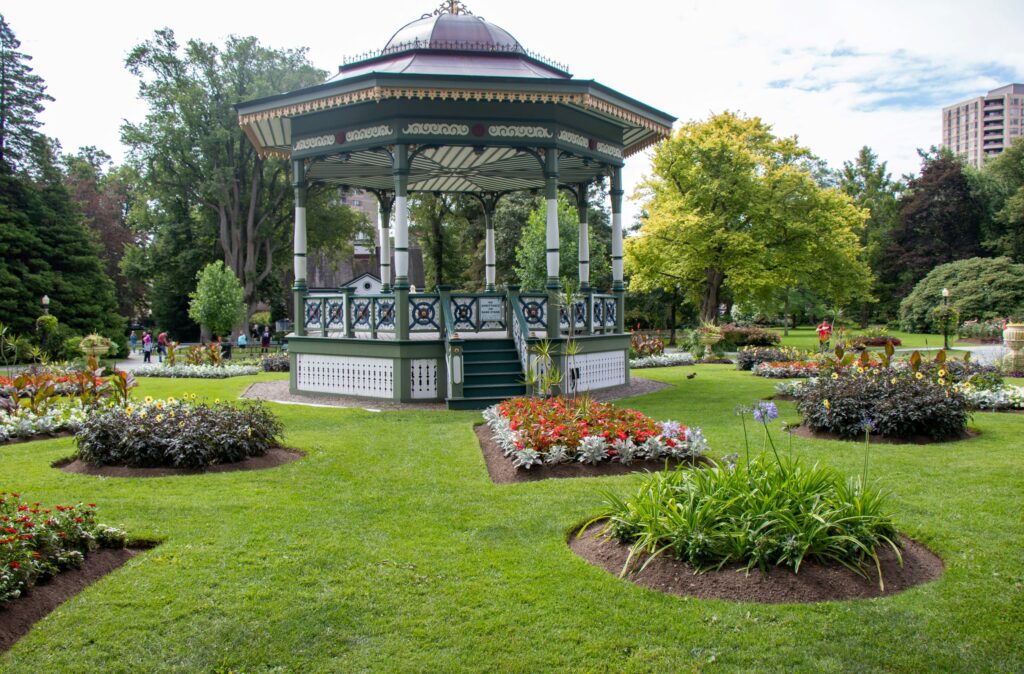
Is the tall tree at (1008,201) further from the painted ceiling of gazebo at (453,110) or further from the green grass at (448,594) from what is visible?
the green grass at (448,594)

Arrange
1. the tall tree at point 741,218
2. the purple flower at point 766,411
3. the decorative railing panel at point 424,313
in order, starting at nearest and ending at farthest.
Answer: the purple flower at point 766,411 < the decorative railing panel at point 424,313 < the tall tree at point 741,218

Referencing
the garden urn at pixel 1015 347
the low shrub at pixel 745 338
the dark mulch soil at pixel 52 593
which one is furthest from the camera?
the low shrub at pixel 745 338

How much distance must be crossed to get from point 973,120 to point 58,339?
168586 mm

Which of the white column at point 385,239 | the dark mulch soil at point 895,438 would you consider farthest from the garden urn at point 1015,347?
the white column at point 385,239

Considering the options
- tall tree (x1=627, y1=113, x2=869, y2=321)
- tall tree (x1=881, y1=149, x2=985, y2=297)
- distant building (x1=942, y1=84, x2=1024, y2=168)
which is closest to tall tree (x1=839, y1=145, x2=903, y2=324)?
tall tree (x1=881, y1=149, x2=985, y2=297)

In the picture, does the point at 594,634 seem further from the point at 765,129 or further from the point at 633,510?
the point at 765,129

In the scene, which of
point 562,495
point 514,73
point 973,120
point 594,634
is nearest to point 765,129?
point 514,73

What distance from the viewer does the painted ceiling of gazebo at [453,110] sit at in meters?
12.6

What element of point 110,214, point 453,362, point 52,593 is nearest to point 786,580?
point 52,593

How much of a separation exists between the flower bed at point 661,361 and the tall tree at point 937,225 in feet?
105

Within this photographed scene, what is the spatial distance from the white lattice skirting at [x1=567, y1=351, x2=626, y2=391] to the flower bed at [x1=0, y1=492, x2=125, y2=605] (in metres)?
9.51

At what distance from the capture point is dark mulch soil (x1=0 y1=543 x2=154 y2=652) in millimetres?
4008

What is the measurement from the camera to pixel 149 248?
126 feet

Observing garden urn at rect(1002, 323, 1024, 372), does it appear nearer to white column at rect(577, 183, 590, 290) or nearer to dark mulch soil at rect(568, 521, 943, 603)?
white column at rect(577, 183, 590, 290)
